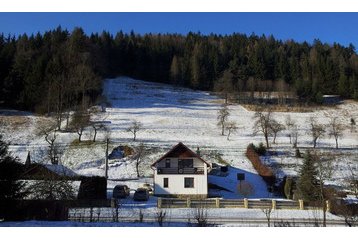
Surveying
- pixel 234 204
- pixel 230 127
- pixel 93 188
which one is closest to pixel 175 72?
pixel 230 127

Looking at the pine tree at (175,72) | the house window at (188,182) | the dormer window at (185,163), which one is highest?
the pine tree at (175,72)

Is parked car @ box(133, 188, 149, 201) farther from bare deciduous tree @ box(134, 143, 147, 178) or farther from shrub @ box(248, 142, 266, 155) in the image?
shrub @ box(248, 142, 266, 155)

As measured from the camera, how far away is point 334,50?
373 feet

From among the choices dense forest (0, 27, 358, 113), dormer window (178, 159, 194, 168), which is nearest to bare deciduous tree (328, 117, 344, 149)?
dense forest (0, 27, 358, 113)

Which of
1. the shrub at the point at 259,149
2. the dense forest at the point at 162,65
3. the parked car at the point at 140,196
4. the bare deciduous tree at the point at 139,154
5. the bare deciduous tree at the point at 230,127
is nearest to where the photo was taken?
the parked car at the point at 140,196

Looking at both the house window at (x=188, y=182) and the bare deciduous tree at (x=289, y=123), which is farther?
the bare deciduous tree at (x=289, y=123)

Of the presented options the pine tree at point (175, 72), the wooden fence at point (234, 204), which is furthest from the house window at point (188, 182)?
the pine tree at point (175, 72)

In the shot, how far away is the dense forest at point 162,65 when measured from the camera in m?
65.8

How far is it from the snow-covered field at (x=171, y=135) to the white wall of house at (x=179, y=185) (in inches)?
101

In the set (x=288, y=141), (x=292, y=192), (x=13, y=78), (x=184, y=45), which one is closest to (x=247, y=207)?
(x=292, y=192)

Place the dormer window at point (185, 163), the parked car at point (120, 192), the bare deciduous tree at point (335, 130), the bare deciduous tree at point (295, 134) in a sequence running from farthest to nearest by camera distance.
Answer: the bare deciduous tree at point (335, 130) → the bare deciduous tree at point (295, 134) → the dormer window at point (185, 163) → the parked car at point (120, 192)

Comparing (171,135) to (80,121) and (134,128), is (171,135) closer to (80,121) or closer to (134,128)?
(134,128)

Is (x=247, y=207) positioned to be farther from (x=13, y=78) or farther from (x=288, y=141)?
(x=13, y=78)

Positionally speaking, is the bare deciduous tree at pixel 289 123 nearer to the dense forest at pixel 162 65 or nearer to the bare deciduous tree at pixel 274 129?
the bare deciduous tree at pixel 274 129
